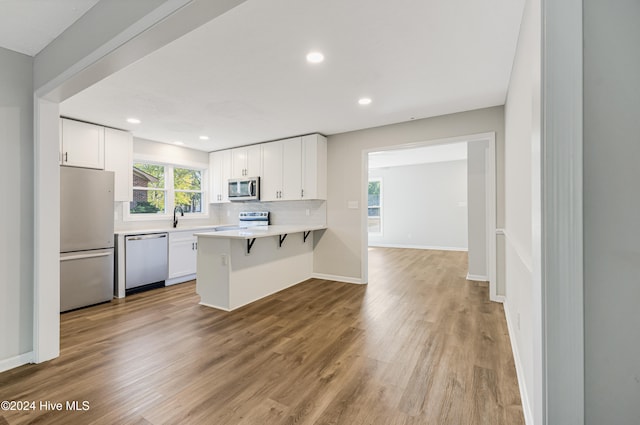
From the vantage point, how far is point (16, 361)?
2.12m

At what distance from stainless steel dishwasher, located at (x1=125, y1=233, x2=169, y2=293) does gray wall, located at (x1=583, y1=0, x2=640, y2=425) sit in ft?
15.6

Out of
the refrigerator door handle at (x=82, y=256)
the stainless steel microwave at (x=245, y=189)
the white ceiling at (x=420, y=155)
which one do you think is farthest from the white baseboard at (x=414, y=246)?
the refrigerator door handle at (x=82, y=256)

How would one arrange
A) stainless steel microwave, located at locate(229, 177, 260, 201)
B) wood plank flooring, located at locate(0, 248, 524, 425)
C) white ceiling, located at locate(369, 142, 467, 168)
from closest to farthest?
wood plank flooring, located at locate(0, 248, 524, 425), stainless steel microwave, located at locate(229, 177, 260, 201), white ceiling, located at locate(369, 142, 467, 168)

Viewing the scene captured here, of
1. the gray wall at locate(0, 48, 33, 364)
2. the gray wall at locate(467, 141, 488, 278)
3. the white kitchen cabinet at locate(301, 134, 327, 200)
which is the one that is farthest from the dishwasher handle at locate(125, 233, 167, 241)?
the gray wall at locate(467, 141, 488, 278)

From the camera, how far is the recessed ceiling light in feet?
7.41

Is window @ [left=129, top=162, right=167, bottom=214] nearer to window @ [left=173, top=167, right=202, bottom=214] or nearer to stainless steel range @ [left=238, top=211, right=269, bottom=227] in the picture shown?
window @ [left=173, top=167, right=202, bottom=214]

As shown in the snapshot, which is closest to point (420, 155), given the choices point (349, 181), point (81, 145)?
point (349, 181)

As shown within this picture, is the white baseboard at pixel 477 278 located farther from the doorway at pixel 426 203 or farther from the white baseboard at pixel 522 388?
the white baseboard at pixel 522 388

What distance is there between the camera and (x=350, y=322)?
2.93m

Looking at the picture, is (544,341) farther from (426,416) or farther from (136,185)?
(136,185)

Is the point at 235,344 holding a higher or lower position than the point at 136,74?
lower

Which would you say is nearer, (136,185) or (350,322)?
(350,322)

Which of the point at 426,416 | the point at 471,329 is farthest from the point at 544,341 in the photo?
the point at 471,329

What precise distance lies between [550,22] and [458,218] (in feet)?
25.3
